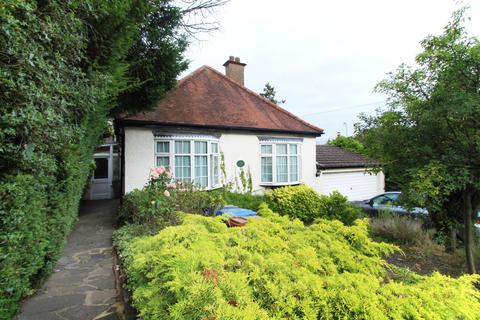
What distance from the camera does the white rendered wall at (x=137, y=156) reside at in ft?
32.4

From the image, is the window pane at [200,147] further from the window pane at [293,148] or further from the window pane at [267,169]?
the window pane at [293,148]

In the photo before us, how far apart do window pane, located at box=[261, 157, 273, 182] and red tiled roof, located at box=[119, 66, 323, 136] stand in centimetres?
156

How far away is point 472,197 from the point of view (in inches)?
242

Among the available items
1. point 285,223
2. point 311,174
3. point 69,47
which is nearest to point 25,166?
point 69,47

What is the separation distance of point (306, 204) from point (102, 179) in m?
11.9

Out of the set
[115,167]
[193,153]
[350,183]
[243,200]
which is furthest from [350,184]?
[115,167]

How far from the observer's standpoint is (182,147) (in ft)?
35.1

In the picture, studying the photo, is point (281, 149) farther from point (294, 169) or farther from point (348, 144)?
point (348, 144)

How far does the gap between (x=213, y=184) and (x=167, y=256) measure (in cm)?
902

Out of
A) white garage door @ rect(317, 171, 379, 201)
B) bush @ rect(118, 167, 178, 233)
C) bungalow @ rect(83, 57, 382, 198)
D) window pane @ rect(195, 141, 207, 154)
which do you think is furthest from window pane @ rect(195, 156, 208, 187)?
white garage door @ rect(317, 171, 379, 201)

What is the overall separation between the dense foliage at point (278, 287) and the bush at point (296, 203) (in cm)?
728

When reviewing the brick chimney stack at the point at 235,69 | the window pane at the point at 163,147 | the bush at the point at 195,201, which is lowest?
the bush at the point at 195,201

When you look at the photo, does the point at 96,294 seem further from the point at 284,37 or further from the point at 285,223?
the point at 284,37

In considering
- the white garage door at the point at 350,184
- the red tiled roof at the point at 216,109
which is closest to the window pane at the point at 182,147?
the red tiled roof at the point at 216,109
